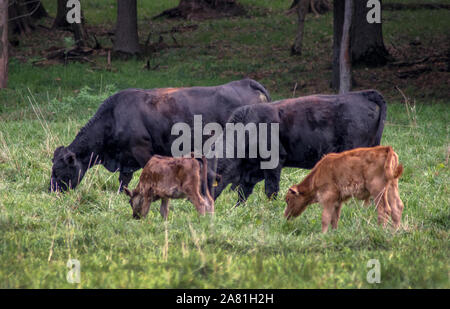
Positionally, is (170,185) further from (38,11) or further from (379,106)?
(38,11)

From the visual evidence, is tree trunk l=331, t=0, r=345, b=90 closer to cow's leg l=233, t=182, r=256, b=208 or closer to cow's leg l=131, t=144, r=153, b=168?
cow's leg l=131, t=144, r=153, b=168

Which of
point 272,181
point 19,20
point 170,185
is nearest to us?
point 170,185

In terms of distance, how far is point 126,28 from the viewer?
24125 millimetres

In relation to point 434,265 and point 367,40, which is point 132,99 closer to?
point 434,265

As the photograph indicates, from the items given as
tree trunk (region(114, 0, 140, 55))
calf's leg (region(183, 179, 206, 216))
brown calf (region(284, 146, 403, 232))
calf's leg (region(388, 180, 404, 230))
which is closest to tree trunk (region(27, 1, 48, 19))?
tree trunk (region(114, 0, 140, 55))

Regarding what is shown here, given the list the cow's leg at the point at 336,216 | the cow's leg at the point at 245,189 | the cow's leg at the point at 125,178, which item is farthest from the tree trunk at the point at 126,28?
the cow's leg at the point at 336,216

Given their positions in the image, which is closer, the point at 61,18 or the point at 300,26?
the point at 300,26

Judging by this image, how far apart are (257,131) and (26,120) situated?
7.80m

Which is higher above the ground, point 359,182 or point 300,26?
point 300,26

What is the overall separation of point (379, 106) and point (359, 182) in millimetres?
2343

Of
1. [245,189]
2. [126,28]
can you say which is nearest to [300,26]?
[126,28]

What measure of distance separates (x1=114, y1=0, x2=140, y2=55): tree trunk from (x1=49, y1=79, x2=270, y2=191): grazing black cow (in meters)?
14.6

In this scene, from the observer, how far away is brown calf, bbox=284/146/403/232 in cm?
685

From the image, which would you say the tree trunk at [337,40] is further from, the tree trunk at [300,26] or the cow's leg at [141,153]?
the cow's leg at [141,153]
